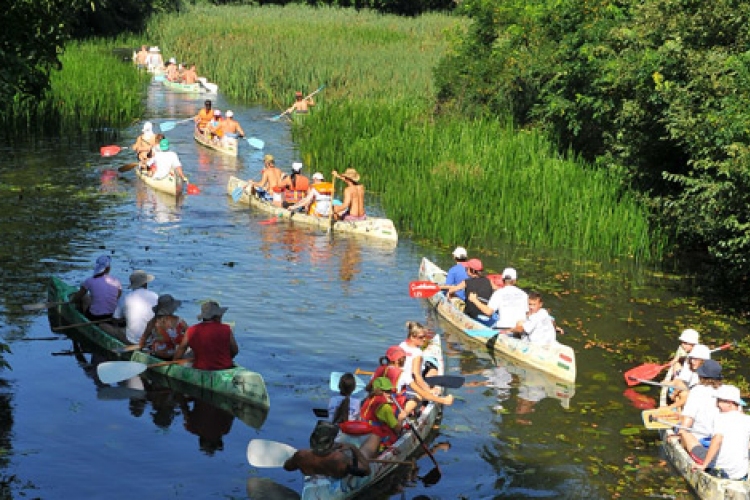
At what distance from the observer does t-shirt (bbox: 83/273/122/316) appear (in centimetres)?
1900

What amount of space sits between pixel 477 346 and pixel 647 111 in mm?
7749

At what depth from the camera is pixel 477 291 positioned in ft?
66.5

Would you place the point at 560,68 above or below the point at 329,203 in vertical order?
above

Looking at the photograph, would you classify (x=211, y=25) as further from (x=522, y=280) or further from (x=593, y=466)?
(x=593, y=466)

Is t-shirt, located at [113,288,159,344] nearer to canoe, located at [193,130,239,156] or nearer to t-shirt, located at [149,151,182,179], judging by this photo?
t-shirt, located at [149,151,182,179]

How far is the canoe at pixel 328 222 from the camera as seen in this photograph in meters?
26.0

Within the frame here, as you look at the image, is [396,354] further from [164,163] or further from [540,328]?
[164,163]

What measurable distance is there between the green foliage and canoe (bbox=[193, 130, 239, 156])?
7.58 m

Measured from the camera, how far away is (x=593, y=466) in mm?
14414

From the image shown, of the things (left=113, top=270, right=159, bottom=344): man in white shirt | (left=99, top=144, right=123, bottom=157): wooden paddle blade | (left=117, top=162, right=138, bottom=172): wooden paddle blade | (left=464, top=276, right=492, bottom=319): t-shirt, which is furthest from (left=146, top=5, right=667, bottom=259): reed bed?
(left=113, top=270, right=159, bottom=344): man in white shirt

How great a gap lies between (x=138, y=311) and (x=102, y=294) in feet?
4.52

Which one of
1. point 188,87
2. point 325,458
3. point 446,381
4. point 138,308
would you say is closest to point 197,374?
point 138,308

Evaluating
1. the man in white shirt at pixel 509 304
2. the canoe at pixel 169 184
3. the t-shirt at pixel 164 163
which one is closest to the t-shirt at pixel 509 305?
the man in white shirt at pixel 509 304

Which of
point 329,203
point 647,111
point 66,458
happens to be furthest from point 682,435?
point 329,203
